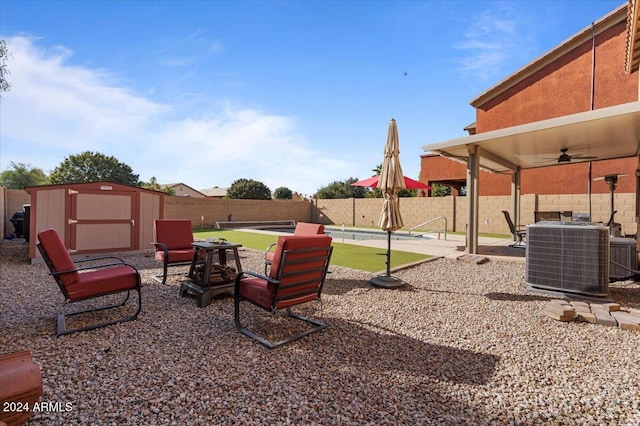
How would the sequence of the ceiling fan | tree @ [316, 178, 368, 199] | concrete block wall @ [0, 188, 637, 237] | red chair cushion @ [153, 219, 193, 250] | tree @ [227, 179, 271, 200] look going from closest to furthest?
red chair cushion @ [153, 219, 193, 250]
the ceiling fan
concrete block wall @ [0, 188, 637, 237]
tree @ [227, 179, 271, 200]
tree @ [316, 178, 368, 199]

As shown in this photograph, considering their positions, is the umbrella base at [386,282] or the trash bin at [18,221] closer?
the umbrella base at [386,282]

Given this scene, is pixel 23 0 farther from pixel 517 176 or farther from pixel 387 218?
pixel 517 176

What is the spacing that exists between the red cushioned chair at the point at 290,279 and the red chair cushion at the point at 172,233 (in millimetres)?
3239

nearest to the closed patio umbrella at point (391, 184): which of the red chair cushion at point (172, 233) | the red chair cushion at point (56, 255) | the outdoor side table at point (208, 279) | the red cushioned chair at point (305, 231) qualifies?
the red cushioned chair at point (305, 231)

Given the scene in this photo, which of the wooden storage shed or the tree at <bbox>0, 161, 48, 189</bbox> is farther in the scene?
the tree at <bbox>0, 161, 48, 189</bbox>

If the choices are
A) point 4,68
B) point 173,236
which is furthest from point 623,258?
point 4,68

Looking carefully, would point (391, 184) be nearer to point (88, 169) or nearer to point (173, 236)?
point (173, 236)

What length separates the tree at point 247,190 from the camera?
43.7m

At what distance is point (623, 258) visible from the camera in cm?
567

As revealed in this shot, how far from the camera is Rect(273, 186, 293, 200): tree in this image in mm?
54125

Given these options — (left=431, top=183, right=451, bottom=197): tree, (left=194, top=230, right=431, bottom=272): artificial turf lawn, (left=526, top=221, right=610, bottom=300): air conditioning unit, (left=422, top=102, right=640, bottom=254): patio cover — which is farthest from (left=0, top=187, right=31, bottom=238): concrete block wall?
(left=431, top=183, right=451, bottom=197): tree

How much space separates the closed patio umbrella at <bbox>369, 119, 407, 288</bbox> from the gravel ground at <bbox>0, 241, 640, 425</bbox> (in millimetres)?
878

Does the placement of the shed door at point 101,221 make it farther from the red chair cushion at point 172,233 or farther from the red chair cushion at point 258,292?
the red chair cushion at point 258,292

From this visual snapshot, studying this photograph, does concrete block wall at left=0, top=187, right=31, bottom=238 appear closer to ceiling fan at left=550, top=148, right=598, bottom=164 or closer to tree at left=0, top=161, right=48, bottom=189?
ceiling fan at left=550, top=148, right=598, bottom=164
